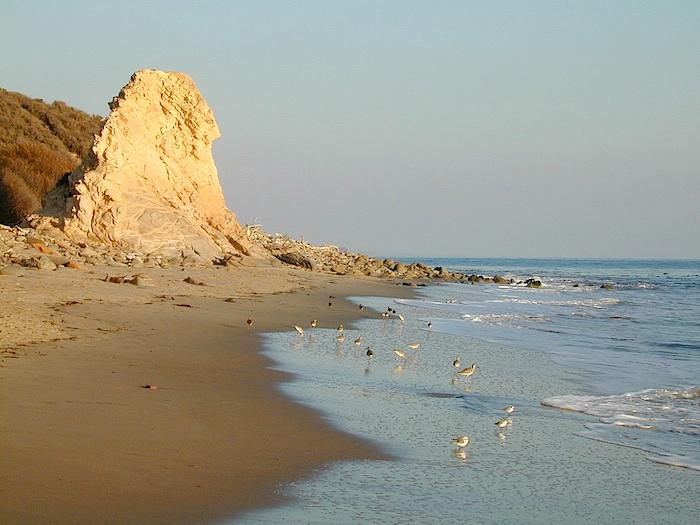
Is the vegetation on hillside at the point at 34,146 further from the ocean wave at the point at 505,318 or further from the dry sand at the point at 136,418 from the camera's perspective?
the dry sand at the point at 136,418

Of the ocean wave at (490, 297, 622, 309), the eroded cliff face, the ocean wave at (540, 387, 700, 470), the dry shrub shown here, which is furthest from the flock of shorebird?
the dry shrub

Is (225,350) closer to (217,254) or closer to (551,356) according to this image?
(551,356)

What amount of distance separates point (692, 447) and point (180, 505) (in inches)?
204

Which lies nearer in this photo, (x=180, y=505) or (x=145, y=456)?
(x=180, y=505)

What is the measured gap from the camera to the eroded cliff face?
80.8 ft

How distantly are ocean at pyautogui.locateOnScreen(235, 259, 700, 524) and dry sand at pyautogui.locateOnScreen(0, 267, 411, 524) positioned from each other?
14.6 inches

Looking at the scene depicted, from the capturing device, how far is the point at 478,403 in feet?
32.2

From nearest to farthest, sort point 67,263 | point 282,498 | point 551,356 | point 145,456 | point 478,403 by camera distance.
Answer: point 282,498
point 145,456
point 478,403
point 551,356
point 67,263

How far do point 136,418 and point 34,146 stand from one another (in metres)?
32.0

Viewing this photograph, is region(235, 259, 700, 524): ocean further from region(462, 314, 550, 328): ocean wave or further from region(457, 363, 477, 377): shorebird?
region(462, 314, 550, 328): ocean wave

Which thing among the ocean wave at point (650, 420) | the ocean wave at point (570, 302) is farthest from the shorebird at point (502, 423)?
the ocean wave at point (570, 302)

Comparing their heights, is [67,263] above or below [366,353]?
above

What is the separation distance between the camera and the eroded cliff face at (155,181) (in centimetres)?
2462

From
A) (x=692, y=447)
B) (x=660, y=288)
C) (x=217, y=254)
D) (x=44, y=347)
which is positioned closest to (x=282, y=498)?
(x=692, y=447)
